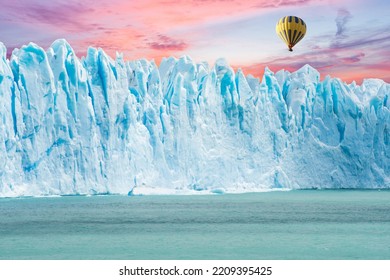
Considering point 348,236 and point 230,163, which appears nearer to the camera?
point 348,236

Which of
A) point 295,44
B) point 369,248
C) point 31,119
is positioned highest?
point 295,44

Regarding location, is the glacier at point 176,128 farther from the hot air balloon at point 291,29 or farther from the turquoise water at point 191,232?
the hot air balloon at point 291,29

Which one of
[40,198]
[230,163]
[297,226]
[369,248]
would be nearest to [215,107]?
[230,163]

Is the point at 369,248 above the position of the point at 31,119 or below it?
below

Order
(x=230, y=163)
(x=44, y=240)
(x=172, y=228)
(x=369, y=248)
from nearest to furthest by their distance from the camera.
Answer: (x=369, y=248) < (x=44, y=240) < (x=172, y=228) < (x=230, y=163)

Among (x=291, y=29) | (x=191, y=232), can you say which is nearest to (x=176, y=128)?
(x=291, y=29)

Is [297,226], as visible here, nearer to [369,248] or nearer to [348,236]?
[348,236]

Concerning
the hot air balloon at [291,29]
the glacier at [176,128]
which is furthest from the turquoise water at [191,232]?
the hot air balloon at [291,29]
